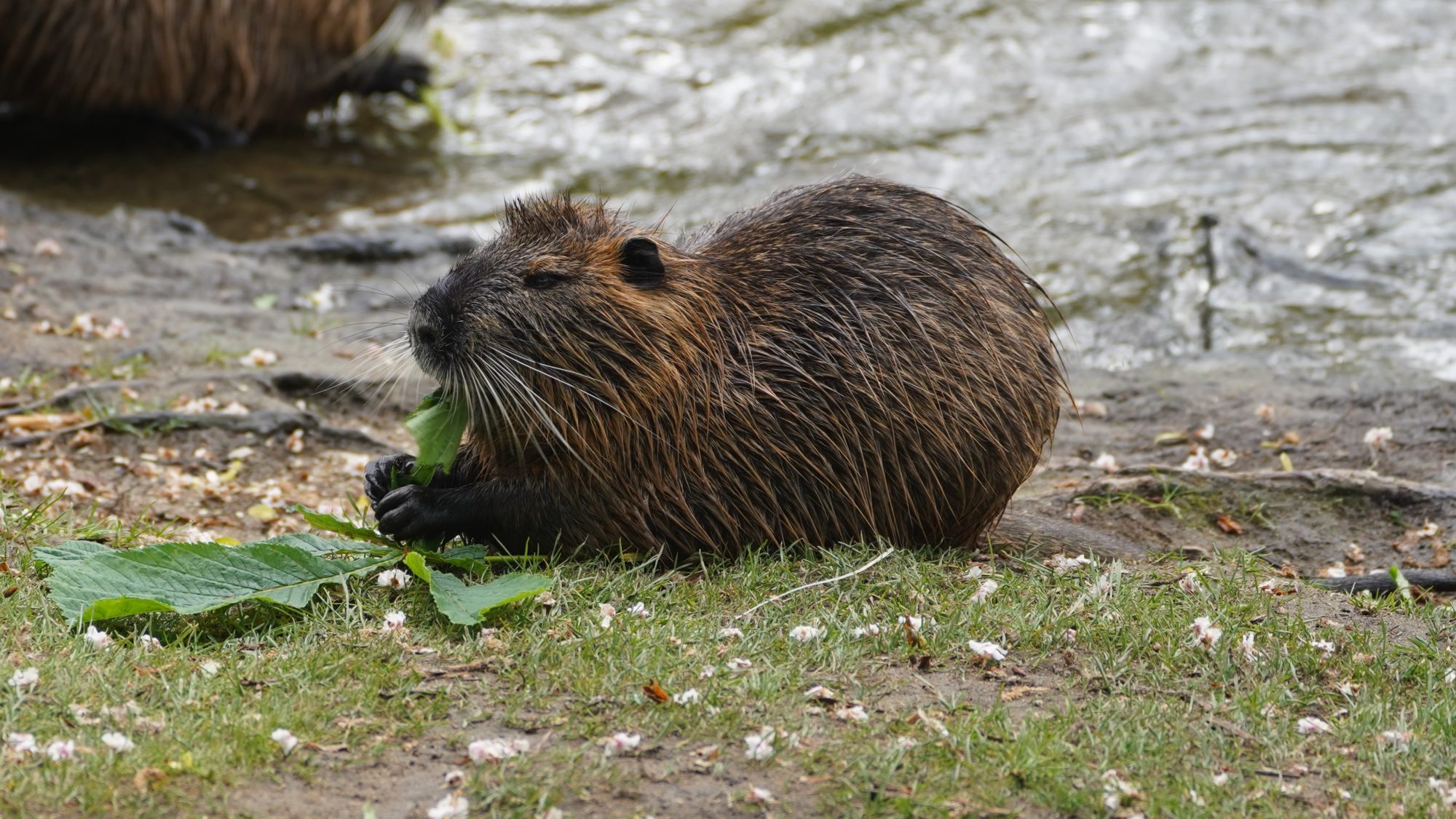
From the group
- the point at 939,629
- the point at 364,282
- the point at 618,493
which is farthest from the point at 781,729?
the point at 364,282

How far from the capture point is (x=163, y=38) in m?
8.39

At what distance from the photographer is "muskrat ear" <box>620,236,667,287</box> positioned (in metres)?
3.85

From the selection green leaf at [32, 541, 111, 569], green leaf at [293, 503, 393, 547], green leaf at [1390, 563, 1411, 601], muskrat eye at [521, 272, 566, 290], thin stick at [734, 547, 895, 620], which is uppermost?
muskrat eye at [521, 272, 566, 290]

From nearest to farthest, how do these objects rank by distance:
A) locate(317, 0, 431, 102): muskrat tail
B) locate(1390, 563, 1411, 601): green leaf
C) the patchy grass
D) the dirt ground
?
the patchy grass
locate(1390, 563, 1411, 601): green leaf
the dirt ground
locate(317, 0, 431, 102): muskrat tail

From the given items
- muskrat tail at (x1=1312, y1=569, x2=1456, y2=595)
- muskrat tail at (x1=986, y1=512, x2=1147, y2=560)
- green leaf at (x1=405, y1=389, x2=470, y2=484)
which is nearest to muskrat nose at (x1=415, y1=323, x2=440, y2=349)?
green leaf at (x1=405, y1=389, x2=470, y2=484)

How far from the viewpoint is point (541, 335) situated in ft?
12.4

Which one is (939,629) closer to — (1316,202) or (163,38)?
(1316,202)

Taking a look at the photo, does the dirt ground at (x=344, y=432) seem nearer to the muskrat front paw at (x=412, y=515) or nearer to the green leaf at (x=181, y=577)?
the muskrat front paw at (x=412, y=515)

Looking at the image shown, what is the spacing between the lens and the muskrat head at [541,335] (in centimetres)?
375

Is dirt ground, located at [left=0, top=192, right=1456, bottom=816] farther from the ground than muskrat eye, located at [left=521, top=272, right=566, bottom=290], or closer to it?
closer to it

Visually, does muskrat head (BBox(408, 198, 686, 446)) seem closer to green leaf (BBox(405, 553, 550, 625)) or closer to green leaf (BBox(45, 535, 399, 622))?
green leaf (BBox(405, 553, 550, 625))

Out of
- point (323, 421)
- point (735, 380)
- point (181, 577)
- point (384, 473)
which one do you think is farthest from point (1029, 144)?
point (181, 577)

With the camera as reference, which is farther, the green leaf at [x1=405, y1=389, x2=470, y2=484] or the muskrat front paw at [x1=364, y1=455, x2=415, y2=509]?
the muskrat front paw at [x1=364, y1=455, x2=415, y2=509]

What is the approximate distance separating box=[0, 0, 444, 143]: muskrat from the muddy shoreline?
145 centimetres
